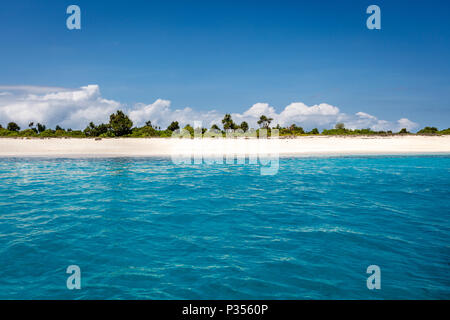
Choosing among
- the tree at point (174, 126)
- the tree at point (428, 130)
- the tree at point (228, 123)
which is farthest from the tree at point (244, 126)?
the tree at point (428, 130)

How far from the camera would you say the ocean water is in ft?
18.5

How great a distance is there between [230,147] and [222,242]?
34.5 m

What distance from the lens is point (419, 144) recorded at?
4566 centimetres

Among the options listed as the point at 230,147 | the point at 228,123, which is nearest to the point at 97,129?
the point at 228,123

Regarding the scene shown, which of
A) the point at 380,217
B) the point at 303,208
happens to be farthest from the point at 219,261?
the point at 380,217

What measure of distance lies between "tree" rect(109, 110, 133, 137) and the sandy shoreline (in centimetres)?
3028

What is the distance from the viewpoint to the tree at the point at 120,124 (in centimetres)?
7456

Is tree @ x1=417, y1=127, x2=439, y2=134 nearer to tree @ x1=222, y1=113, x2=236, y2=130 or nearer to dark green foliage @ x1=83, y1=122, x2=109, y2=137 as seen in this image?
tree @ x1=222, y1=113, x2=236, y2=130

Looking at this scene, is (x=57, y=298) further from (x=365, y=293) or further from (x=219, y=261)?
(x=365, y=293)

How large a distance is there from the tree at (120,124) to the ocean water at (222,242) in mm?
62042

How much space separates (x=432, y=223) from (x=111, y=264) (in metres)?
10.5

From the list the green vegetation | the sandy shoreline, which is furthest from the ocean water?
the green vegetation

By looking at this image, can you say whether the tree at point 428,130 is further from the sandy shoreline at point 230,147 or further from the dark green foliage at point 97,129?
the dark green foliage at point 97,129

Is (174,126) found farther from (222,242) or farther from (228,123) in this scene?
(222,242)
